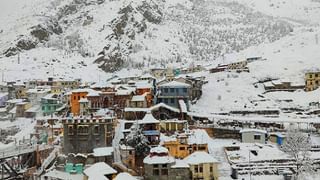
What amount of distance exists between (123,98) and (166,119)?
10.7m

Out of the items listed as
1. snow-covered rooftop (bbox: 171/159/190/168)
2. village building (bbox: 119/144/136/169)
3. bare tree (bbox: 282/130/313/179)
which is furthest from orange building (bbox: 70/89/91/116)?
bare tree (bbox: 282/130/313/179)

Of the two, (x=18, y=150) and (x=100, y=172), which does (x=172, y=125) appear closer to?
(x=100, y=172)

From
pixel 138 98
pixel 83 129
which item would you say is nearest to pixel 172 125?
pixel 138 98

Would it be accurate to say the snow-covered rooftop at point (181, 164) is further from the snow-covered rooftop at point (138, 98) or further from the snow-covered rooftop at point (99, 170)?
the snow-covered rooftop at point (138, 98)

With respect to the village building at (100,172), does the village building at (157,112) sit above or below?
above

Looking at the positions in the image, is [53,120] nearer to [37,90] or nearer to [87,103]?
[87,103]

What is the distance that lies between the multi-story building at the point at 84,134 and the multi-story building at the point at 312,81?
42.7 meters

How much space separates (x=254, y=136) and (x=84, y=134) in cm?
2098

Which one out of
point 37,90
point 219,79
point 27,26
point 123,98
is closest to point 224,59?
point 219,79

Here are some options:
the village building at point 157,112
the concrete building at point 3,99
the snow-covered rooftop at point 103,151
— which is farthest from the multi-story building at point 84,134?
the concrete building at point 3,99

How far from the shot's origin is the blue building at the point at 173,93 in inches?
2665

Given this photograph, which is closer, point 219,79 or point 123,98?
point 123,98

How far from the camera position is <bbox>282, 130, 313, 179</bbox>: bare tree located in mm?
47500

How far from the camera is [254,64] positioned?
99688 millimetres
